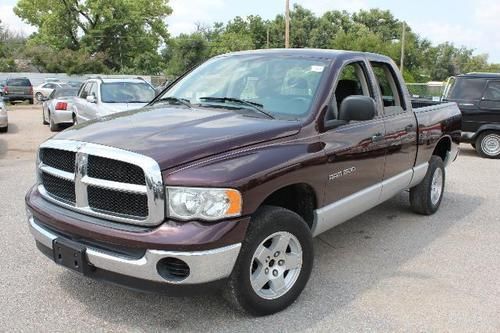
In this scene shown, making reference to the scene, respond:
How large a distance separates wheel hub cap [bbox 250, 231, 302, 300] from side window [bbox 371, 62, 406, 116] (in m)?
2.09

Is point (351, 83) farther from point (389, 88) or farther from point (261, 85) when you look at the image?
point (261, 85)

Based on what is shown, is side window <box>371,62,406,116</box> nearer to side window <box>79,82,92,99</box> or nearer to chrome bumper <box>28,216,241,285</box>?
chrome bumper <box>28,216,241,285</box>

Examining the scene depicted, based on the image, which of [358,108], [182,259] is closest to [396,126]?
[358,108]

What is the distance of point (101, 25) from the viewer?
57.4 m

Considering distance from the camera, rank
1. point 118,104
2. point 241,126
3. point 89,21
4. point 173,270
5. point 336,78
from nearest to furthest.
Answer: point 173,270 < point 241,126 < point 336,78 < point 118,104 < point 89,21

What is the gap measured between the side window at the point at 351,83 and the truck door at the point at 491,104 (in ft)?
24.4

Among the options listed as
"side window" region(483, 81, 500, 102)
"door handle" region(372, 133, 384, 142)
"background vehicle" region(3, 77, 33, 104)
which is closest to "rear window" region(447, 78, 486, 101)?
"side window" region(483, 81, 500, 102)

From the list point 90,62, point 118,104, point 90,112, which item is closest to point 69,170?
point 118,104

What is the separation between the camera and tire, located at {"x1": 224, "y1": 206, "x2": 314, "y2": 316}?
3389mm

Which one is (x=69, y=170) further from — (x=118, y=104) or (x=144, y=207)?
(x=118, y=104)

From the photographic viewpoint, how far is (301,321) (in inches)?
142

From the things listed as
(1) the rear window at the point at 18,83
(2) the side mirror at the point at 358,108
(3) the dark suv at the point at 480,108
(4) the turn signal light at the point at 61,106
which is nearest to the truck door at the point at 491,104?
(3) the dark suv at the point at 480,108

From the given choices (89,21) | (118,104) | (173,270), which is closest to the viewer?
(173,270)

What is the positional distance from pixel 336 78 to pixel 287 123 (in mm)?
826
